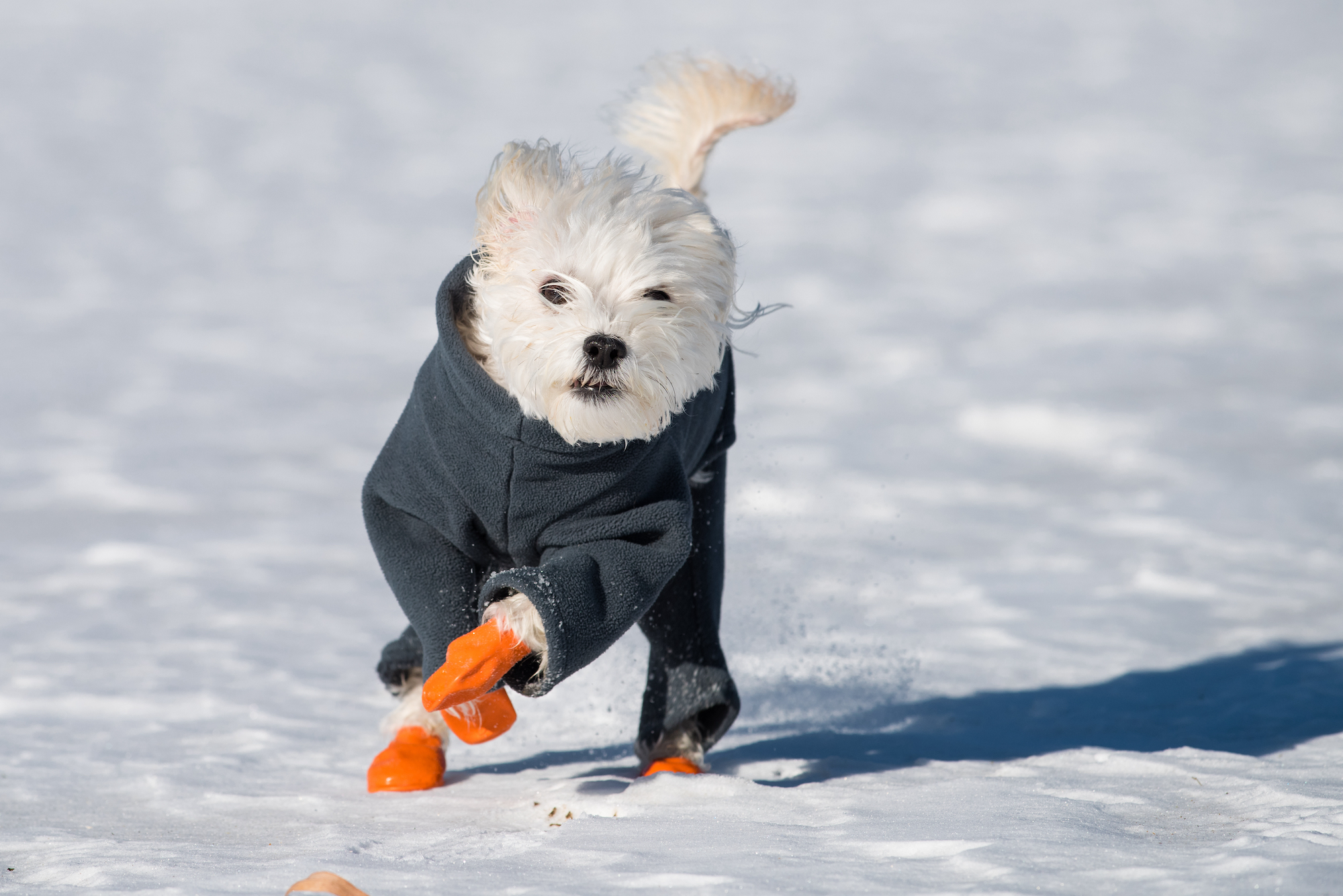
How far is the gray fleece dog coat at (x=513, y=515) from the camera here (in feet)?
9.95

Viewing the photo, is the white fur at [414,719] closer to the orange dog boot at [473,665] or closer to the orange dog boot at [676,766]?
the orange dog boot at [676,766]

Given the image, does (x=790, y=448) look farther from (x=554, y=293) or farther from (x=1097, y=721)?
(x=554, y=293)

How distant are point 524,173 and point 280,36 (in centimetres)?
1421

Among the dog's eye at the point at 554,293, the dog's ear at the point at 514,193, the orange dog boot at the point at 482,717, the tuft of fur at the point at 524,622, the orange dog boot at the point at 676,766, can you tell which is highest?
the dog's ear at the point at 514,193

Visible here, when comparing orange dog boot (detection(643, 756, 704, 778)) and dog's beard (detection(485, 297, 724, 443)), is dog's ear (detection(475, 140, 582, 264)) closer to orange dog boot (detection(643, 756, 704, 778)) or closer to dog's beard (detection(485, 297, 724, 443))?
dog's beard (detection(485, 297, 724, 443))

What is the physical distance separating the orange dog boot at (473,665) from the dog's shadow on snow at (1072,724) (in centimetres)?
68

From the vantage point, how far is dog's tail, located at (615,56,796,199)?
427 cm

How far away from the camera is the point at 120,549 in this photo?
6.27 meters

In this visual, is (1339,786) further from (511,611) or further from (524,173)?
(524,173)

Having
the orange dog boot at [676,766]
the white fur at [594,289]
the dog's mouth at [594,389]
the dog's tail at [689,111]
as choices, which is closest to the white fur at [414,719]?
the orange dog boot at [676,766]

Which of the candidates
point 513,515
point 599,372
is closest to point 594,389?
point 599,372

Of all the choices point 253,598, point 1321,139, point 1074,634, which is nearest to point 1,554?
point 253,598

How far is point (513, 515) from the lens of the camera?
3.19 m

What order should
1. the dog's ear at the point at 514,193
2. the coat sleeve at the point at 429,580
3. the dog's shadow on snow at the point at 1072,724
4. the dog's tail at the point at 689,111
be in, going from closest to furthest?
the dog's ear at the point at 514,193
the coat sleeve at the point at 429,580
the dog's shadow on snow at the point at 1072,724
the dog's tail at the point at 689,111
